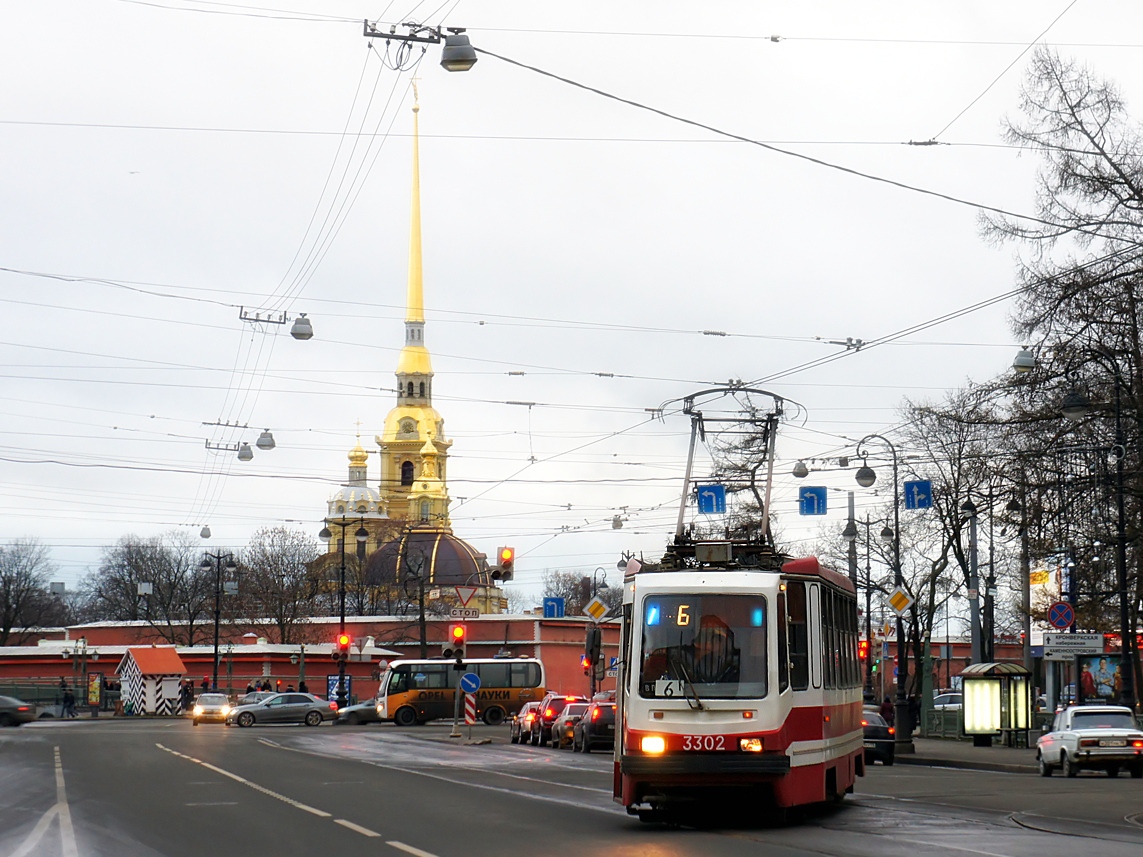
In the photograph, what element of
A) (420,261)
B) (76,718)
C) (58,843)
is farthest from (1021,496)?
(420,261)

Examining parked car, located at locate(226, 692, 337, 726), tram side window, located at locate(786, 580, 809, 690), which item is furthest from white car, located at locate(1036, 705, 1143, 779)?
parked car, located at locate(226, 692, 337, 726)

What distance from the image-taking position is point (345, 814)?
719 inches

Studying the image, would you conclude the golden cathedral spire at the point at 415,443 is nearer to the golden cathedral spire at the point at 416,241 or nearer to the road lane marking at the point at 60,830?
the golden cathedral spire at the point at 416,241

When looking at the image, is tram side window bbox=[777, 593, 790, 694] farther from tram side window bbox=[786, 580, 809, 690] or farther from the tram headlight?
the tram headlight

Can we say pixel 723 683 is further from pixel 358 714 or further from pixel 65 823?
pixel 358 714

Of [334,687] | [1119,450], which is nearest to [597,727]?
[1119,450]

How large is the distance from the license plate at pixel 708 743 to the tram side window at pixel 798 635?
1.01 m

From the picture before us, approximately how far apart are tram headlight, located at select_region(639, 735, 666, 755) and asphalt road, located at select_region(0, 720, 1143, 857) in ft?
2.65

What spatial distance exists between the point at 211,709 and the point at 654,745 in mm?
49310

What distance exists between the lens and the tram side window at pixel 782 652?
1639 centimetres

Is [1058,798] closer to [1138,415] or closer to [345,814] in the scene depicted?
[345,814]

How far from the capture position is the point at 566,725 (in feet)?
140

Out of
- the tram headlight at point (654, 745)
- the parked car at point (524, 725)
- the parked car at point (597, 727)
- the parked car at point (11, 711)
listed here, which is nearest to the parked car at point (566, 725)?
the parked car at point (597, 727)

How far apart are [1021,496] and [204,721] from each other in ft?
132
